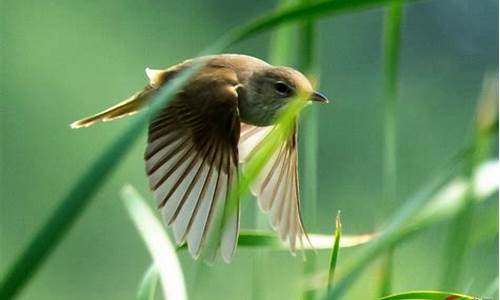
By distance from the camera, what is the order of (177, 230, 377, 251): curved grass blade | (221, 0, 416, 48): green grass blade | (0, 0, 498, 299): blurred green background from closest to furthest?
(221, 0, 416, 48): green grass blade → (177, 230, 377, 251): curved grass blade → (0, 0, 498, 299): blurred green background

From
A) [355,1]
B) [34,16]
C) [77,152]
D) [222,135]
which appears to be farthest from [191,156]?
[34,16]

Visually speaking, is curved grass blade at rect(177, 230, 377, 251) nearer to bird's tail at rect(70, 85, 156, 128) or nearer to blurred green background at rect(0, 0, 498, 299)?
bird's tail at rect(70, 85, 156, 128)

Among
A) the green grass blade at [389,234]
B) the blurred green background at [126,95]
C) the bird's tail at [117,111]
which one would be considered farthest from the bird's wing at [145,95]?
the blurred green background at [126,95]

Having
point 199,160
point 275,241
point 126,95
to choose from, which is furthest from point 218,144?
point 126,95

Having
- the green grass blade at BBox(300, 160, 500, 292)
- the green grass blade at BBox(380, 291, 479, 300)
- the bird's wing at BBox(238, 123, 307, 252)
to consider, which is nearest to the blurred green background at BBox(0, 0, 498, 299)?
the bird's wing at BBox(238, 123, 307, 252)

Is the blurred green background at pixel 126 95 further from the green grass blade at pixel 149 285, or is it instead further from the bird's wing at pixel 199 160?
the green grass blade at pixel 149 285

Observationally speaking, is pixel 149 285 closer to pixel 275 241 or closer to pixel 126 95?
pixel 275 241

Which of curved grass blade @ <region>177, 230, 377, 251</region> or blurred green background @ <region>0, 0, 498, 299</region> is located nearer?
curved grass blade @ <region>177, 230, 377, 251</region>
